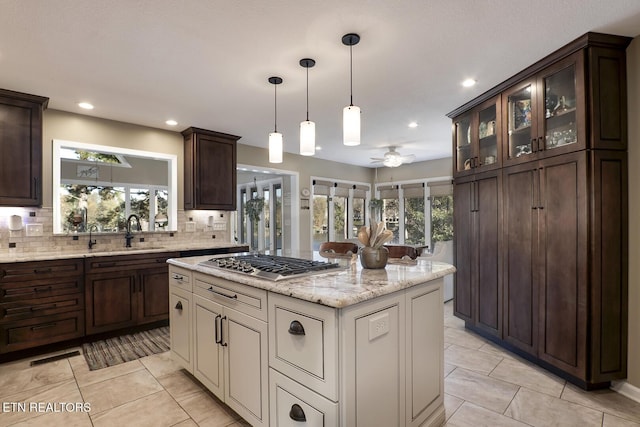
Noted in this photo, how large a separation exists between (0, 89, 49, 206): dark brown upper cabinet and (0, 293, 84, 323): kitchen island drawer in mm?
987

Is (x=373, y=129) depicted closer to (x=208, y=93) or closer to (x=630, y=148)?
(x=208, y=93)

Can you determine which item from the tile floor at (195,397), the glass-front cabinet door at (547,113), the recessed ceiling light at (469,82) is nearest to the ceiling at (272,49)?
the recessed ceiling light at (469,82)

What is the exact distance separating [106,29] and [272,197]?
16.2ft

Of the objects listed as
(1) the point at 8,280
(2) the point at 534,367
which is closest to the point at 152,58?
(1) the point at 8,280

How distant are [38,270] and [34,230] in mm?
699

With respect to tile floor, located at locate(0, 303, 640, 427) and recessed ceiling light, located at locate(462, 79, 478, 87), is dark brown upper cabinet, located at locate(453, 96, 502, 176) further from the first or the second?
tile floor, located at locate(0, 303, 640, 427)

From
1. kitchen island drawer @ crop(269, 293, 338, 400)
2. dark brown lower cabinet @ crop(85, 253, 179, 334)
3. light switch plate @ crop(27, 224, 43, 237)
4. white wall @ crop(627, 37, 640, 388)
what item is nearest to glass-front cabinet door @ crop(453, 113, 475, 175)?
white wall @ crop(627, 37, 640, 388)

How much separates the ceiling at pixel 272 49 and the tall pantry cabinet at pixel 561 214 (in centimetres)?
26

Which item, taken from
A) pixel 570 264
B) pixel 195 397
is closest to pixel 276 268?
pixel 195 397

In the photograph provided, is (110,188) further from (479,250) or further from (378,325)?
(479,250)

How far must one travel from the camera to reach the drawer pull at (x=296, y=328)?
4.80 ft

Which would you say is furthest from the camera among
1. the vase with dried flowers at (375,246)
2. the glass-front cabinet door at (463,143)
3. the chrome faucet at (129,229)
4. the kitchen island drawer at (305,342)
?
the chrome faucet at (129,229)

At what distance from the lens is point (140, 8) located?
6.25 ft

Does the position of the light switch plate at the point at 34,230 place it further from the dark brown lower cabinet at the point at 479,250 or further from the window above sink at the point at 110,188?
the dark brown lower cabinet at the point at 479,250
